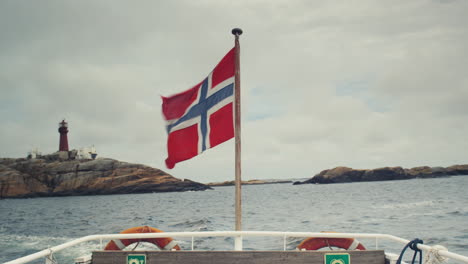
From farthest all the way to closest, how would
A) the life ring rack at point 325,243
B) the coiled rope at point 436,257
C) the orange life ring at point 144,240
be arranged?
the orange life ring at point 144,240, the life ring rack at point 325,243, the coiled rope at point 436,257

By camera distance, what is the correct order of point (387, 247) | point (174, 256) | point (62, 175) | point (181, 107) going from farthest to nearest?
point (62, 175) < point (387, 247) < point (181, 107) < point (174, 256)

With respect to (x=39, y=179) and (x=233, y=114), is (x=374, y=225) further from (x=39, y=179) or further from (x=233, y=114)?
(x=39, y=179)

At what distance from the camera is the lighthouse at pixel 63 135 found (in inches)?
3642

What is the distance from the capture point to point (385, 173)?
137125 mm

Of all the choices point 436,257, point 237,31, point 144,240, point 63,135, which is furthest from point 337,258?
point 63,135

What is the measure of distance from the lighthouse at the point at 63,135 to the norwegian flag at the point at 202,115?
97769 millimetres

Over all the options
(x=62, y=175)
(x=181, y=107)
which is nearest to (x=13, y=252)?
(x=181, y=107)

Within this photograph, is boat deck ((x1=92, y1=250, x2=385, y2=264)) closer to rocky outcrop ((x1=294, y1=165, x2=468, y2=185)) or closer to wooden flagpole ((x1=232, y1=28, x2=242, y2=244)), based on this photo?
wooden flagpole ((x1=232, y1=28, x2=242, y2=244))

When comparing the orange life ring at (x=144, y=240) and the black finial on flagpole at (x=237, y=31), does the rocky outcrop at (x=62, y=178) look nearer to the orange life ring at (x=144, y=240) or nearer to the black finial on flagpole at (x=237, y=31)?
the orange life ring at (x=144, y=240)

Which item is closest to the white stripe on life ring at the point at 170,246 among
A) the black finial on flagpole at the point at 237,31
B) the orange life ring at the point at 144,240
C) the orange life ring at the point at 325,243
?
the orange life ring at the point at 144,240

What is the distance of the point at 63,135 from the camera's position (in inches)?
3772

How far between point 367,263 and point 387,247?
1027cm

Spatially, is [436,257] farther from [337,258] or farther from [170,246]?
[170,246]

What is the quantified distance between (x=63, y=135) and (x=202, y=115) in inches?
4025
